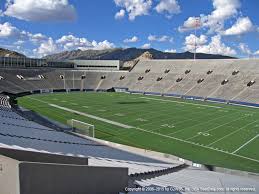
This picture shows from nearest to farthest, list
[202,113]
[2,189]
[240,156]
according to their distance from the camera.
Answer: [2,189] < [240,156] < [202,113]

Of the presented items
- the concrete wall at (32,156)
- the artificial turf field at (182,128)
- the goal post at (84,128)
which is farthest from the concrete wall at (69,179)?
the goal post at (84,128)

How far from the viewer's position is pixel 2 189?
559 centimetres

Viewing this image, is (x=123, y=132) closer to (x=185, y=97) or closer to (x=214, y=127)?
(x=214, y=127)

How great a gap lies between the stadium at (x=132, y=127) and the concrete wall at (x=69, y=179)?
0.02 m

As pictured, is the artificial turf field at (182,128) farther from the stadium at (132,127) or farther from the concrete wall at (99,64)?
the concrete wall at (99,64)

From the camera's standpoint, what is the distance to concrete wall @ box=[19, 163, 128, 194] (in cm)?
523

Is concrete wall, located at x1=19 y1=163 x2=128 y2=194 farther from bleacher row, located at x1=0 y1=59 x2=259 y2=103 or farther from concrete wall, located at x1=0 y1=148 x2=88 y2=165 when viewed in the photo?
bleacher row, located at x1=0 y1=59 x2=259 y2=103

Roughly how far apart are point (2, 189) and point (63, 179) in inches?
40.2

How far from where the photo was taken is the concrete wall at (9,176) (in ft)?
A: 17.0

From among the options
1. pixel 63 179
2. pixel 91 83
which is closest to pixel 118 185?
pixel 63 179

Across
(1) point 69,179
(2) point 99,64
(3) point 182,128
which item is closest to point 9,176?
(1) point 69,179

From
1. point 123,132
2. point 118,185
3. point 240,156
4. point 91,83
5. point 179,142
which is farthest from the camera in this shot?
point 91,83

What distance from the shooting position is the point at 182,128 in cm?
3425

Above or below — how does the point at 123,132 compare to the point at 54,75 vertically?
below
